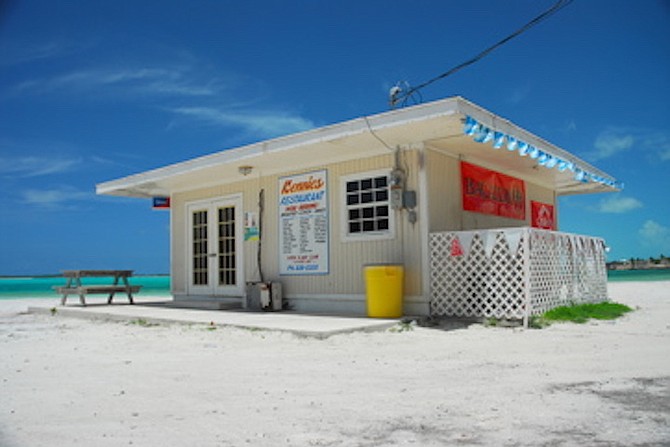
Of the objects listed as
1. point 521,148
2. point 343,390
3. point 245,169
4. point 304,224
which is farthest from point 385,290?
point 343,390

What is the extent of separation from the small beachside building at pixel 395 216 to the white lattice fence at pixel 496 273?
0.02 metres

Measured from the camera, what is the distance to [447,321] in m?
8.97

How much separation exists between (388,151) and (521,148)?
2.12 m

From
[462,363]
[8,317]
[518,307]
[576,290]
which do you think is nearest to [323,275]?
[518,307]

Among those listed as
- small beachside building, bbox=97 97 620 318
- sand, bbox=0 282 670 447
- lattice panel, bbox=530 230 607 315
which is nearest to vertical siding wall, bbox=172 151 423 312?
small beachside building, bbox=97 97 620 318

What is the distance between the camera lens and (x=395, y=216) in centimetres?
973

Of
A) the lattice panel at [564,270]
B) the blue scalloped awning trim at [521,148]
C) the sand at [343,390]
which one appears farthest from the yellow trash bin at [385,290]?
the blue scalloped awning trim at [521,148]

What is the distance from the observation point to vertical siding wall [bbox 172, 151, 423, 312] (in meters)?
9.57

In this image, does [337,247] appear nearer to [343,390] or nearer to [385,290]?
[385,290]

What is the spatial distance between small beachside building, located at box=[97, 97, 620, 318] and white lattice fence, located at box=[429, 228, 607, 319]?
0.02 m

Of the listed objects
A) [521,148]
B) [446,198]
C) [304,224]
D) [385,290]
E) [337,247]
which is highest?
[521,148]

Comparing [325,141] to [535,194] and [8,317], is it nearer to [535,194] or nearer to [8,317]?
[535,194]

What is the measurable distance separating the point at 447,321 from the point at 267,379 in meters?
4.56

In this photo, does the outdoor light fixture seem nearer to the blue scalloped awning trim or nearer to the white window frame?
the white window frame
